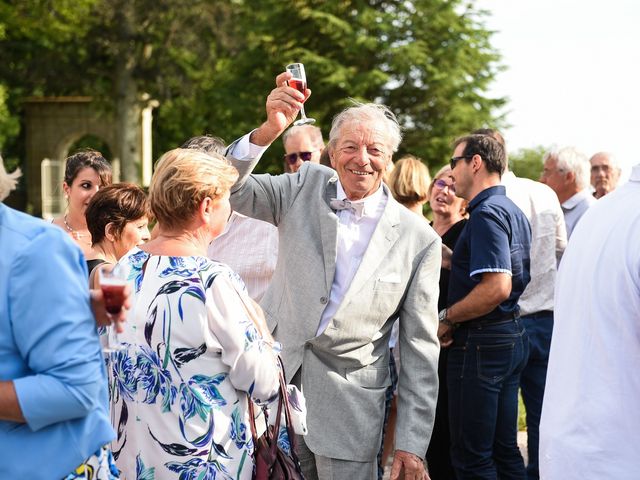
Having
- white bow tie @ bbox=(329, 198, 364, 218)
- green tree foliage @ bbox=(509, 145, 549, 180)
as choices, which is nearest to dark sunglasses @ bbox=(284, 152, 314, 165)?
white bow tie @ bbox=(329, 198, 364, 218)

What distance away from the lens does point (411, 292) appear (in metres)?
3.90

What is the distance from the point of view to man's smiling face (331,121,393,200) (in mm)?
3910

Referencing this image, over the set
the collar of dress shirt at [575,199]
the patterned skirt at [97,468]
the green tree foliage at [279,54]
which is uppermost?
the green tree foliage at [279,54]

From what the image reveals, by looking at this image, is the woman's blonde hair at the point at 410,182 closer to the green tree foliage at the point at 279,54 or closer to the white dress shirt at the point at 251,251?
the white dress shirt at the point at 251,251

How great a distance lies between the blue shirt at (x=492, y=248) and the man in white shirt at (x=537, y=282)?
31.3 inches

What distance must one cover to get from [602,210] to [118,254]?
265cm

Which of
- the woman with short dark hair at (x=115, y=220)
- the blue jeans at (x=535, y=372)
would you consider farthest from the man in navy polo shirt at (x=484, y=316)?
the woman with short dark hair at (x=115, y=220)

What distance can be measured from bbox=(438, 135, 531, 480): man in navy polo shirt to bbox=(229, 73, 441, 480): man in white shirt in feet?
2.86

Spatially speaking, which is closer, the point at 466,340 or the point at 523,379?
the point at 466,340

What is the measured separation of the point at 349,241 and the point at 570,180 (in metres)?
3.63

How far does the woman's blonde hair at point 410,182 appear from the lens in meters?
5.92

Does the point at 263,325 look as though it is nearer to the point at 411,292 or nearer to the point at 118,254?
the point at 411,292

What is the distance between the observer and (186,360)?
113 inches

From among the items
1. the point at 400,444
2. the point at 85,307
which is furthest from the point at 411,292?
the point at 85,307
